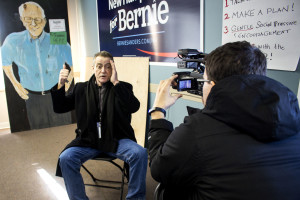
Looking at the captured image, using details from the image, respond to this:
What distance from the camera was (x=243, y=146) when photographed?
2.50ft

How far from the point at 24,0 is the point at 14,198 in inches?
126

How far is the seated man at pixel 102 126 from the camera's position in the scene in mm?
1928

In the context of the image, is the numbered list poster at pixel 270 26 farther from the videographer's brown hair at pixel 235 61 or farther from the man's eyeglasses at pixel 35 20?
the man's eyeglasses at pixel 35 20

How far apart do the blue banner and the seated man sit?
0.79m

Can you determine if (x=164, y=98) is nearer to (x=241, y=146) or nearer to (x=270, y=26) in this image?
(x=241, y=146)

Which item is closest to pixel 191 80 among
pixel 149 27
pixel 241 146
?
pixel 241 146

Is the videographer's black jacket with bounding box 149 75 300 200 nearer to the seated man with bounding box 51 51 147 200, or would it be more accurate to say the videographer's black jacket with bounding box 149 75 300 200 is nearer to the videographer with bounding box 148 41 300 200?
the videographer with bounding box 148 41 300 200

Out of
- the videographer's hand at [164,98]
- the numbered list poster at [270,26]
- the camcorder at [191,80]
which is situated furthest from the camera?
the numbered list poster at [270,26]

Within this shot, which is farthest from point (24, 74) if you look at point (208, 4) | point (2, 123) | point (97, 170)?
point (208, 4)

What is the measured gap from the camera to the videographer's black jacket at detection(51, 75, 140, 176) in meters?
2.09

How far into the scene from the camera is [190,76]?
132cm

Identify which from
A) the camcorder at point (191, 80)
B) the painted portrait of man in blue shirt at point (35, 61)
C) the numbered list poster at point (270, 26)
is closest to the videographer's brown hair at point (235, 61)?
the camcorder at point (191, 80)

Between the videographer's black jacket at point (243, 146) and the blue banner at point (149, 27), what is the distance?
163 cm

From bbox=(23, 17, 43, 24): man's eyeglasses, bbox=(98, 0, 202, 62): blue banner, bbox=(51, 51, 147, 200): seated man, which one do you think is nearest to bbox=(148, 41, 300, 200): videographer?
bbox=(51, 51, 147, 200): seated man
